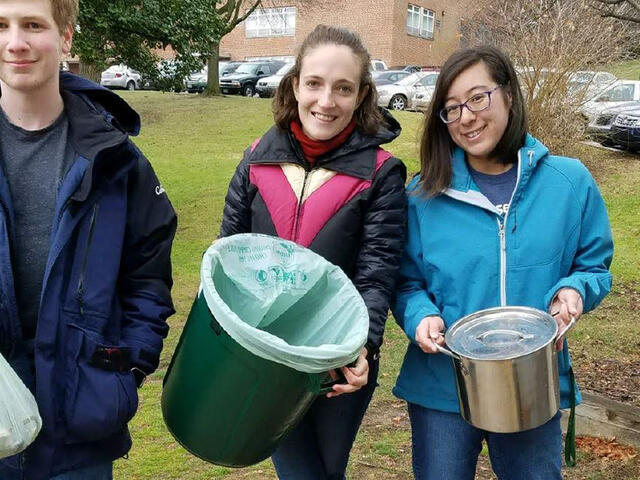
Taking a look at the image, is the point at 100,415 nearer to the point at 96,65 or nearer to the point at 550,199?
the point at 550,199

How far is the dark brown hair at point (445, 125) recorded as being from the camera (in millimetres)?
2334

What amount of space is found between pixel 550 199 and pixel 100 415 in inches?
55.7

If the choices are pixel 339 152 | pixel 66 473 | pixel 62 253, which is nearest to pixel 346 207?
pixel 339 152

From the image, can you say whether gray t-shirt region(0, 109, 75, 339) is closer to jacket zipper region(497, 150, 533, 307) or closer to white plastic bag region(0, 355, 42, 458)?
white plastic bag region(0, 355, 42, 458)

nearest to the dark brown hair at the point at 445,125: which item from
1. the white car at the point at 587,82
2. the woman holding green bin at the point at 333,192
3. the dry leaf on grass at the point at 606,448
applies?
the woman holding green bin at the point at 333,192

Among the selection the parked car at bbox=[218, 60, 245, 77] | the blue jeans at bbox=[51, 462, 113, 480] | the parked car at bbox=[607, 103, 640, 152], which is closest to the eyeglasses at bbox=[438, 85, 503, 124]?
the blue jeans at bbox=[51, 462, 113, 480]

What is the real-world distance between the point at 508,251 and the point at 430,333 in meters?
0.34

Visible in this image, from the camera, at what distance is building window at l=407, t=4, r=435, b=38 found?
37.3 meters

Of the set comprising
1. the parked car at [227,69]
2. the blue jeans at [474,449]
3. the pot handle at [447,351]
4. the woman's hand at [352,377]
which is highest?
the pot handle at [447,351]

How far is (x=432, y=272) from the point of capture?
2354 mm

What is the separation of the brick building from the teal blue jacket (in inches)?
1240

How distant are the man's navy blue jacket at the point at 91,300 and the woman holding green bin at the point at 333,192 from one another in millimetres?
398

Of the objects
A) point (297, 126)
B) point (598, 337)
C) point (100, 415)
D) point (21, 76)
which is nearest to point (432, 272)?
point (297, 126)

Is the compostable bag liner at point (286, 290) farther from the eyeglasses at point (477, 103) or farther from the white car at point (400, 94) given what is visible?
the white car at point (400, 94)
